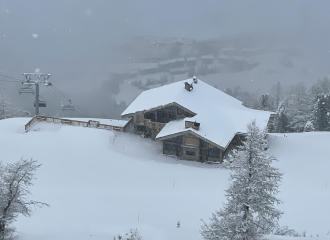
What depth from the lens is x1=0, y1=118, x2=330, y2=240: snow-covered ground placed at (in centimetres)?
1471

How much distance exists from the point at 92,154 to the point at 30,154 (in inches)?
210

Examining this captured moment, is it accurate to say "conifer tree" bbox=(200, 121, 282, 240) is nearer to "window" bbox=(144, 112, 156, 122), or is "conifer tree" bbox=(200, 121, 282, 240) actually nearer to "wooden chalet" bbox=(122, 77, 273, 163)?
"wooden chalet" bbox=(122, 77, 273, 163)

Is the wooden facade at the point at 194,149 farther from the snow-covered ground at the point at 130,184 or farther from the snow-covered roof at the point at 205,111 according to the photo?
the snow-covered ground at the point at 130,184

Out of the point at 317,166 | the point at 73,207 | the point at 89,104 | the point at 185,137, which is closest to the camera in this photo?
the point at 73,207

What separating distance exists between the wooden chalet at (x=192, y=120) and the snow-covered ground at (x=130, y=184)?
1.81 meters

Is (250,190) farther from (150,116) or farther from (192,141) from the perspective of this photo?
(150,116)

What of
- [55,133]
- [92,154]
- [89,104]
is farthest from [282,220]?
[89,104]

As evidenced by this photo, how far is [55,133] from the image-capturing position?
103 ft

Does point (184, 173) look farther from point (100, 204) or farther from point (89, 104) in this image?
point (89, 104)

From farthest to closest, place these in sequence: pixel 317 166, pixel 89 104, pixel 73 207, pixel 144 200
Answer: pixel 89 104, pixel 317 166, pixel 144 200, pixel 73 207

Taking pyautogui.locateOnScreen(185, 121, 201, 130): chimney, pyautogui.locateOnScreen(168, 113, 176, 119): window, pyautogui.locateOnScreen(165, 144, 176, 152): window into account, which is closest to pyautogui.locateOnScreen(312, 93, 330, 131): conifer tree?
pyautogui.locateOnScreen(168, 113, 176, 119): window

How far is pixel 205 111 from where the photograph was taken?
3319 cm

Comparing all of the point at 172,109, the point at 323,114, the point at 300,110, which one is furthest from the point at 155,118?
the point at 300,110

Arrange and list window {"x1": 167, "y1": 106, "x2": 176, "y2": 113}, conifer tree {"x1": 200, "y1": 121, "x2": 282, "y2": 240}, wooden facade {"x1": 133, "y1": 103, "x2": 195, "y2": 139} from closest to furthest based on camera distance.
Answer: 1. conifer tree {"x1": 200, "y1": 121, "x2": 282, "y2": 240}
2. wooden facade {"x1": 133, "y1": 103, "x2": 195, "y2": 139}
3. window {"x1": 167, "y1": 106, "x2": 176, "y2": 113}
